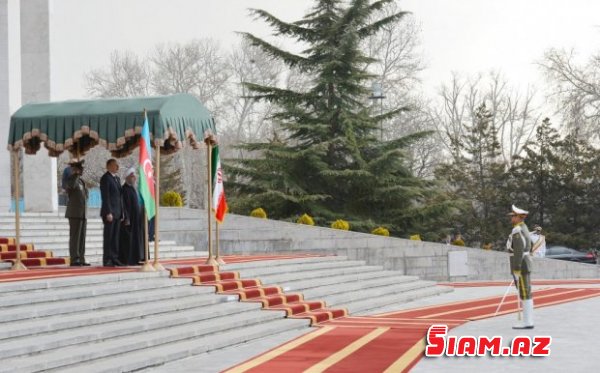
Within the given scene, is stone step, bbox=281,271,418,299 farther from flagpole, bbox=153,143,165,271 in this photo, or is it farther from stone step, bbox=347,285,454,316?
flagpole, bbox=153,143,165,271

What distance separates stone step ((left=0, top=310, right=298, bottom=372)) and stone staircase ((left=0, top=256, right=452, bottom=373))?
11 mm

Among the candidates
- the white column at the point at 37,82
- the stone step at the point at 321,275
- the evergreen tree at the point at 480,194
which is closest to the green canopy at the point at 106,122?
the stone step at the point at 321,275

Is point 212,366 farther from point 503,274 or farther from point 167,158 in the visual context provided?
point 167,158

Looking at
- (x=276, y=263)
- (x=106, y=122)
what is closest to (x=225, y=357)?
(x=106, y=122)

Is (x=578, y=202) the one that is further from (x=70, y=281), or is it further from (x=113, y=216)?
(x=70, y=281)

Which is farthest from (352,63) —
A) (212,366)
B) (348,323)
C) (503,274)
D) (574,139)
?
(212,366)

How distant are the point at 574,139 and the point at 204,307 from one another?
31.9 metres

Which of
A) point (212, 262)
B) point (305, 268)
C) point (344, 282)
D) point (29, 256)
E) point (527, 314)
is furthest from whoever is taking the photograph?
point (344, 282)

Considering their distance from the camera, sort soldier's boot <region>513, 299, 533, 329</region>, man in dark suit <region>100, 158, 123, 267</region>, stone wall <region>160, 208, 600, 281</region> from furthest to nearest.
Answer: stone wall <region>160, 208, 600, 281</region>
man in dark suit <region>100, 158, 123, 267</region>
soldier's boot <region>513, 299, 533, 329</region>

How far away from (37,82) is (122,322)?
15889 mm

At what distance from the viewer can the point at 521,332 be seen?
49.6ft

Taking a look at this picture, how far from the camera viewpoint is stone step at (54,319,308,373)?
11398mm

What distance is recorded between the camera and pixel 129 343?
488 inches

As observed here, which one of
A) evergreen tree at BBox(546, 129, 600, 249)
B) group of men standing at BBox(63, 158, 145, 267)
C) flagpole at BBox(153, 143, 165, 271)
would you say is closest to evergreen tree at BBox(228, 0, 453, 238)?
evergreen tree at BBox(546, 129, 600, 249)
